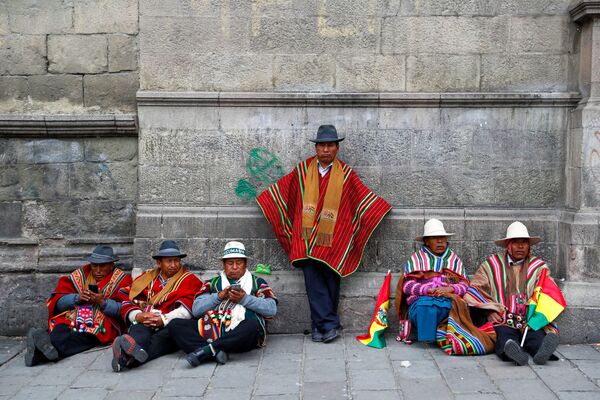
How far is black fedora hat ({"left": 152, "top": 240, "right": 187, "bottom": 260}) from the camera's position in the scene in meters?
6.35

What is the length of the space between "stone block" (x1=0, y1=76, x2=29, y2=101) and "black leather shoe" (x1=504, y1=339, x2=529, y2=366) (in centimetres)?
498

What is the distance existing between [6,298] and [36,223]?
76 centimetres

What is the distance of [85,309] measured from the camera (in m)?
6.36

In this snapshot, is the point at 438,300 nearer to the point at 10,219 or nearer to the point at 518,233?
the point at 518,233

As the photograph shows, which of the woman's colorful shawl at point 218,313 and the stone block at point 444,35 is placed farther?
the stone block at point 444,35

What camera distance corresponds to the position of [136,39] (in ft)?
23.1

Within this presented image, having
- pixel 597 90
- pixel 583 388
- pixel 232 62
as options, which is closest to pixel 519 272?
pixel 583 388

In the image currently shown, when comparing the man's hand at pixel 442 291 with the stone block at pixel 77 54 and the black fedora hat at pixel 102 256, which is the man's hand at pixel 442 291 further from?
the stone block at pixel 77 54

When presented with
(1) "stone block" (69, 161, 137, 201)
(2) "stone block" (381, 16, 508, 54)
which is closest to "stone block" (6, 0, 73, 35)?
(1) "stone block" (69, 161, 137, 201)

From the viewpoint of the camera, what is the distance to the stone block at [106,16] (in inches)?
277

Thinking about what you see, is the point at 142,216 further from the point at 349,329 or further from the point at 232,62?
the point at 349,329

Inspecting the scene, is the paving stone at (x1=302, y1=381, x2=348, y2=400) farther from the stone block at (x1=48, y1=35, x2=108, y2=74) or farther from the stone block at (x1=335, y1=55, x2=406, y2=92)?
the stone block at (x1=48, y1=35, x2=108, y2=74)

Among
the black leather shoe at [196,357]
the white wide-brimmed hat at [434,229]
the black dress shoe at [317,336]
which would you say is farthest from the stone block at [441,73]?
the black leather shoe at [196,357]

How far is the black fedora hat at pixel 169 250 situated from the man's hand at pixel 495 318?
2.70 metres
